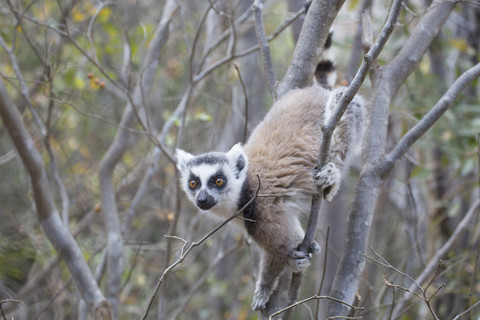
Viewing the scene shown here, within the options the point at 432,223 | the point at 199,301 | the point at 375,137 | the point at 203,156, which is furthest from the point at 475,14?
the point at 199,301

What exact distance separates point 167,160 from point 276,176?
3260 millimetres

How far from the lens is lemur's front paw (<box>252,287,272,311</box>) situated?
389 centimetres

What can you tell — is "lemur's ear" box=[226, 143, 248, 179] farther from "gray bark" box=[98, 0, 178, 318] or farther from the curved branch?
the curved branch

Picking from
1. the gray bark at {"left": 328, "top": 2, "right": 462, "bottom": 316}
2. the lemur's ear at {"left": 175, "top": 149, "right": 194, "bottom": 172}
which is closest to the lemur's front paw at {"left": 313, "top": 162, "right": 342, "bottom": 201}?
the gray bark at {"left": 328, "top": 2, "right": 462, "bottom": 316}

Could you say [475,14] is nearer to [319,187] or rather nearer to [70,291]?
[319,187]

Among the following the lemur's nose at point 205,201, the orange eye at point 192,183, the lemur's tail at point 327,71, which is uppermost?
the lemur's tail at point 327,71

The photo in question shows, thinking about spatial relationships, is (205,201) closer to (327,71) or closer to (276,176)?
(276,176)

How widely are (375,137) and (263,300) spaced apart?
1.68 m

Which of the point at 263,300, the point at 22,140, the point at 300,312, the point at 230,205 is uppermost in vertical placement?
the point at 22,140

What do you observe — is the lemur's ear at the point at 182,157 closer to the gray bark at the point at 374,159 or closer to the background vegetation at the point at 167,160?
the background vegetation at the point at 167,160

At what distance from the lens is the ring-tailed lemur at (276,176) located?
390 cm

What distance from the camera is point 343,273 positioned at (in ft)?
12.3

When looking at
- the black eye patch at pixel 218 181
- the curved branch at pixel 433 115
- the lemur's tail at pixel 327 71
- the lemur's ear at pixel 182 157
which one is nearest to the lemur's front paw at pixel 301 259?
the black eye patch at pixel 218 181

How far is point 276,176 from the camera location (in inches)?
158
